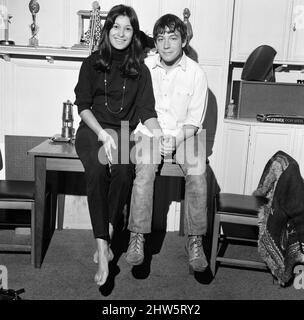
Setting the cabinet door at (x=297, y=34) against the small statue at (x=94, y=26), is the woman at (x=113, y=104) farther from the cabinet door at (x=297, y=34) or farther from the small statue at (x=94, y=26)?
the cabinet door at (x=297, y=34)

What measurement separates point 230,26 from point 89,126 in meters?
1.39

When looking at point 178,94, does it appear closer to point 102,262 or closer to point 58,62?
point 58,62

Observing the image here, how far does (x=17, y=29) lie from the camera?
3354mm

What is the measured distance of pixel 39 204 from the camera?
2.80 m

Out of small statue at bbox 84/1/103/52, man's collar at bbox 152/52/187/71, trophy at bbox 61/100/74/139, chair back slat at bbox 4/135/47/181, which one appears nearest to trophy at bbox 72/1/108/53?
small statue at bbox 84/1/103/52

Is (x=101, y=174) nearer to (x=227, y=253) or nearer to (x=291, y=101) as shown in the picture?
(x=227, y=253)

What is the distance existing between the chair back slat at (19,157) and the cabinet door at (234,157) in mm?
1422

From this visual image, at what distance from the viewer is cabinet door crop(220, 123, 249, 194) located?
3309 millimetres

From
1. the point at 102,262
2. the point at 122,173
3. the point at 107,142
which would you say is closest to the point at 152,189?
the point at 122,173

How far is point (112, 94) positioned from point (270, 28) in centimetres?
145

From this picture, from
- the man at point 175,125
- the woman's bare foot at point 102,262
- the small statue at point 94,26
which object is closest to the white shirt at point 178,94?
the man at point 175,125

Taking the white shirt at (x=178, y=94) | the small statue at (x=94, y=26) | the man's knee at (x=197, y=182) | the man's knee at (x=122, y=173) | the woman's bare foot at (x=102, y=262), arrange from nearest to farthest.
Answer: the woman's bare foot at (x=102, y=262), the man's knee at (x=122, y=173), the man's knee at (x=197, y=182), the white shirt at (x=178, y=94), the small statue at (x=94, y=26)

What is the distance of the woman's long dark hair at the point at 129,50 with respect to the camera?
2.71 meters

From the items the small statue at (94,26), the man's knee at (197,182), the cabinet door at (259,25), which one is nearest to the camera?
the man's knee at (197,182)
